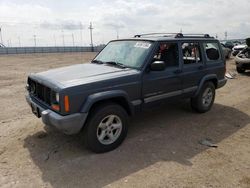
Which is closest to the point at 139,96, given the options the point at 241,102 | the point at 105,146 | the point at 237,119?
the point at 105,146

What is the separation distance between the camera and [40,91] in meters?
4.49

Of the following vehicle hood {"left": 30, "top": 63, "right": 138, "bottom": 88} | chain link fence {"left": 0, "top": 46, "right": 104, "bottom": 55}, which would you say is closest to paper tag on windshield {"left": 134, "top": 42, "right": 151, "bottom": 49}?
vehicle hood {"left": 30, "top": 63, "right": 138, "bottom": 88}

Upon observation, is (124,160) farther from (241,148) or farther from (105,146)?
(241,148)

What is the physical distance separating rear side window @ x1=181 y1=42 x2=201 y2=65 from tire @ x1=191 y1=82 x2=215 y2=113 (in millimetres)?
724

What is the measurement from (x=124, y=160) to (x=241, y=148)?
6.85 ft

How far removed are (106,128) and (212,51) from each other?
12.3 ft

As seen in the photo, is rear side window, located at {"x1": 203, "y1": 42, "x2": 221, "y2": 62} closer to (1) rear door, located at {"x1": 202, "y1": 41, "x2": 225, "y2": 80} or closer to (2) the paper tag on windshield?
(1) rear door, located at {"x1": 202, "y1": 41, "x2": 225, "y2": 80}

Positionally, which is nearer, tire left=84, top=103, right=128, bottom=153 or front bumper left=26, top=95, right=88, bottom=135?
front bumper left=26, top=95, right=88, bottom=135

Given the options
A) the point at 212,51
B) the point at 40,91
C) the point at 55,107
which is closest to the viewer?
the point at 55,107

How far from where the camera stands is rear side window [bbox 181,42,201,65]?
5555mm

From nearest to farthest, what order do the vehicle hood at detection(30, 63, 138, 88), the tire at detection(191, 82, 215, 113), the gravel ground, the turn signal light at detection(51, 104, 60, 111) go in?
1. the gravel ground
2. the turn signal light at detection(51, 104, 60, 111)
3. the vehicle hood at detection(30, 63, 138, 88)
4. the tire at detection(191, 82, 215, 113)

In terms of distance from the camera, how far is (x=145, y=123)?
560 centimetres

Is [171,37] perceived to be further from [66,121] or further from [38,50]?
[38,50]

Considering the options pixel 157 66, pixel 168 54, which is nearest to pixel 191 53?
pixel 168 54
